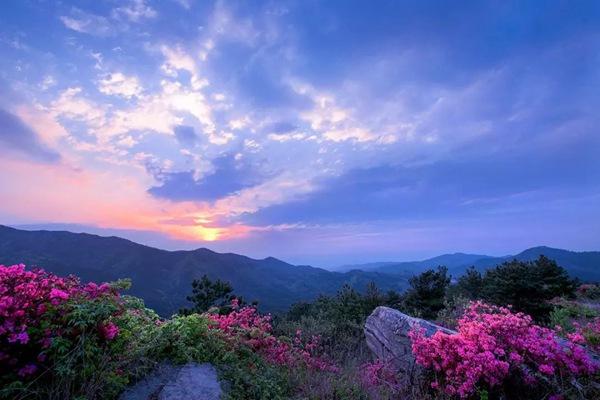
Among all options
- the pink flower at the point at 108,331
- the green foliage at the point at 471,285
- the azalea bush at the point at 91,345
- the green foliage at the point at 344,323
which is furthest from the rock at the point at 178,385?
the green foliage at the point at 471,285

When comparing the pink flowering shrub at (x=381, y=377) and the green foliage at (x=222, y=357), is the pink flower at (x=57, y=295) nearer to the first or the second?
the green foliage at (x=222, y=357)

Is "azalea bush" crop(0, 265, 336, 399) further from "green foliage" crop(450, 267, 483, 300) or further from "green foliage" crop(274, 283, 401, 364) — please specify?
"green foliage" crop(450, 267, 483, 300)

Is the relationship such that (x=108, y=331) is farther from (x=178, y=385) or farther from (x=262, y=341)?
(x=262, y=341)

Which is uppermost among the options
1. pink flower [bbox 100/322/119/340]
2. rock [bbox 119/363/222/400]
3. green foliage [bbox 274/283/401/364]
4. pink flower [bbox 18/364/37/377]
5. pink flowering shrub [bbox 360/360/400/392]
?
pink flower [bbox 100/322/119/340]

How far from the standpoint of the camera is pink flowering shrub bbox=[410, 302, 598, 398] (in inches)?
210

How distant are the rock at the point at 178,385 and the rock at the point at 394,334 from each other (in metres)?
3.83

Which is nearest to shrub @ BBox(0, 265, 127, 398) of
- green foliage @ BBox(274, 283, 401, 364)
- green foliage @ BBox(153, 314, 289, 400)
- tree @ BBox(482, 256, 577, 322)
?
green foliage @ BBox(153, 314, 289, 400)

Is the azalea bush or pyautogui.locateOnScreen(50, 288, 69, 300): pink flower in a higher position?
pyautogui.locateOnScreen(50, 288, 69, 300): pink flower

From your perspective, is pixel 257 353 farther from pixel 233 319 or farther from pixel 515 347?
pixel 515 347

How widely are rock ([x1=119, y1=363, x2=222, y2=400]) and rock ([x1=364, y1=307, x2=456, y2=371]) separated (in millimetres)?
3832

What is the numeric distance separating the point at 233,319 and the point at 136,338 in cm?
204

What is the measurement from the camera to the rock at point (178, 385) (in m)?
4.14

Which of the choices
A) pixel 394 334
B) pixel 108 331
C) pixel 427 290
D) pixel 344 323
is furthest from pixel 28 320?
pixel 427 290

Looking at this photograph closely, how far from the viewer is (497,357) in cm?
575
